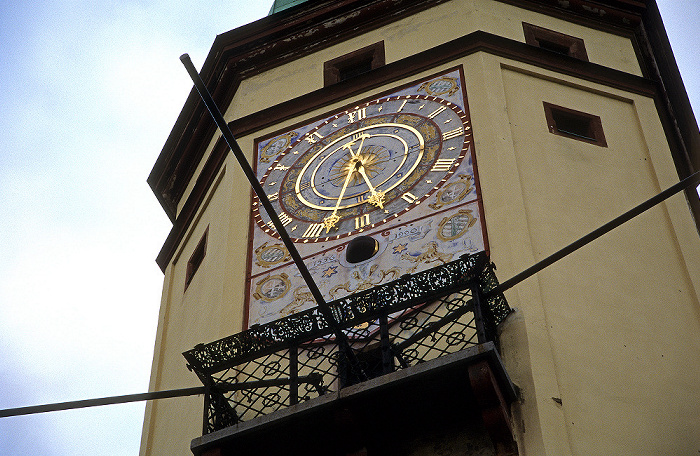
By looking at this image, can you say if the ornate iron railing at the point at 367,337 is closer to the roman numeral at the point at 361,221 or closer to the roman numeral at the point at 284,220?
the roman numeral at the point at 361,221

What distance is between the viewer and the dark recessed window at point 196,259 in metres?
14.4

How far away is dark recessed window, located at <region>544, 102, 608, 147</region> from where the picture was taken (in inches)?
527

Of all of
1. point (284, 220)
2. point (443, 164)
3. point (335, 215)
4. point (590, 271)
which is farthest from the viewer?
point (284, 220)

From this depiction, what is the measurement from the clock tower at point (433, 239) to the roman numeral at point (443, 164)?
0.04 meters

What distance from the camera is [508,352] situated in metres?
10.6

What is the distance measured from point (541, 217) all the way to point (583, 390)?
81.8 inches

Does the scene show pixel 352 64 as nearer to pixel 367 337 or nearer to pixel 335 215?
pixel 335 215

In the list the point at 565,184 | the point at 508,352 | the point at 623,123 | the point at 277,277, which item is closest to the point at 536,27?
the point at 623,123

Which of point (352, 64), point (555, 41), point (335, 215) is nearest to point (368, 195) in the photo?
point (335, 215)

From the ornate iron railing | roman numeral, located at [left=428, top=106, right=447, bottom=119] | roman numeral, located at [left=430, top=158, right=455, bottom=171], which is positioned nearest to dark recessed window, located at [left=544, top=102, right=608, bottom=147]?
roman numeral, located at [left=428, top=106, right=447, bottom=119]

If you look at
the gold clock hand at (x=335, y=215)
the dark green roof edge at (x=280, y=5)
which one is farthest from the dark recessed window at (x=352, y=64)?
the dark green roof edge at (x=280, y=5)

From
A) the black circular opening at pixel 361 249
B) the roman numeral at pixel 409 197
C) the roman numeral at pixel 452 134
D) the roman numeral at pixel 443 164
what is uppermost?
the roman numeral at pixel 452 134

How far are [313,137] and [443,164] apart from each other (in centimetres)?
185

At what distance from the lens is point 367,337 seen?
411 inches
